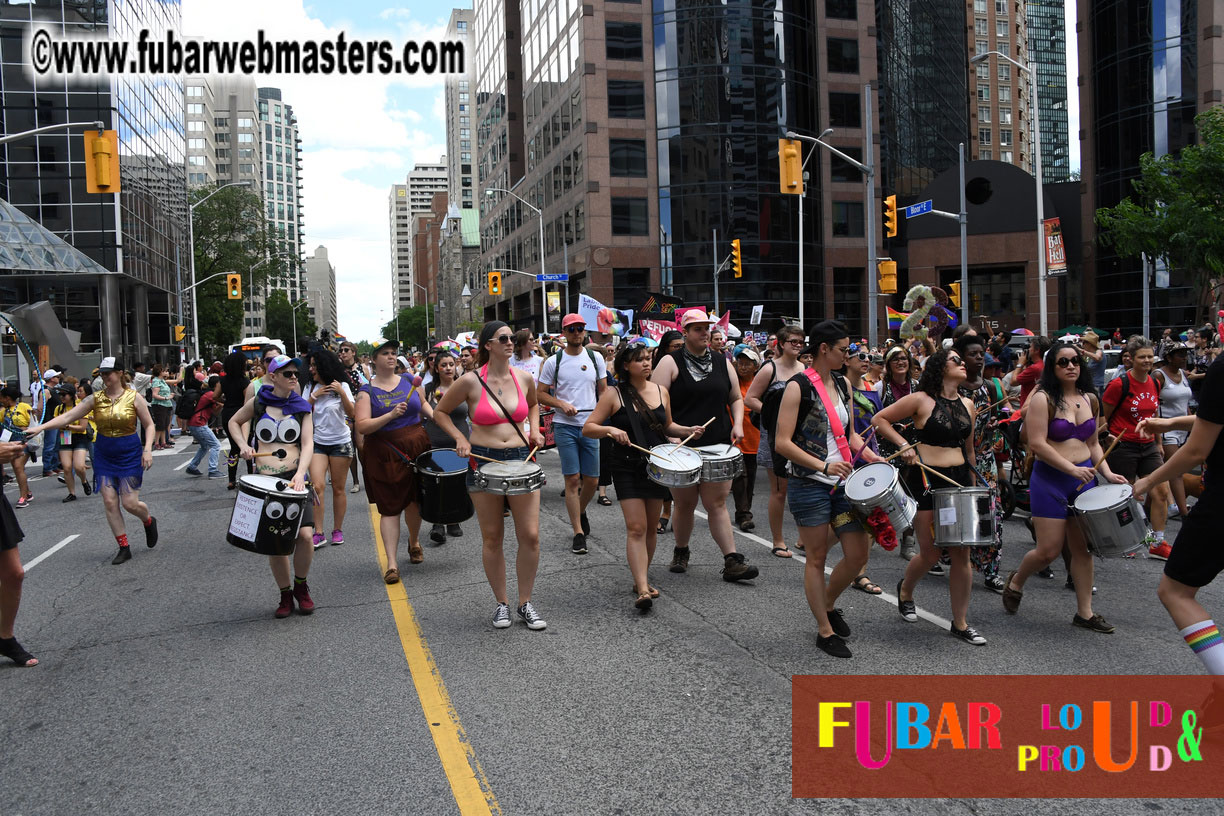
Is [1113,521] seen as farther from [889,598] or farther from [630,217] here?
[630,217]

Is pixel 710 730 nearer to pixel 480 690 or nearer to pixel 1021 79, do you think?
pixel 480 690

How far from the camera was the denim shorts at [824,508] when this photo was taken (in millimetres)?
5395

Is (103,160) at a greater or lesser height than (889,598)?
greater

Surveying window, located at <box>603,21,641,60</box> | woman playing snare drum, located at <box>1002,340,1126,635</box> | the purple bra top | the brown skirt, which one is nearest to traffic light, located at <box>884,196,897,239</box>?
woman playing snare drum, located at <box>1002,340,1126,635</box>

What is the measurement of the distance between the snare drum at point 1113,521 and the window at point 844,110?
5177 cm

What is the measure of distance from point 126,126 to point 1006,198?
158 ft

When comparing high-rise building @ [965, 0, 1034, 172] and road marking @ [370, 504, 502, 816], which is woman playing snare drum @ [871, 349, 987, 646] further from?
high-rise building @ [965, 0, 1034, 172]

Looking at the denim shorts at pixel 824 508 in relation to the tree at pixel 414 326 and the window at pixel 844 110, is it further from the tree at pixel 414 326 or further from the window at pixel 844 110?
the tree at pixel 414 326

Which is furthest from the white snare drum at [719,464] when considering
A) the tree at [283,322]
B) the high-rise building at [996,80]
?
the tree at [283,322]

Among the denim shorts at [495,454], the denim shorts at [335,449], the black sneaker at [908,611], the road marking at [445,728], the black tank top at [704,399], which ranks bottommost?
the road marking at [445,728]

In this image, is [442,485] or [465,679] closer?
[465,679]

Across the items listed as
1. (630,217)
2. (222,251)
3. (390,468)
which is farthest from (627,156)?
(390,468)

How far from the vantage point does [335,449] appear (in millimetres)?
9125

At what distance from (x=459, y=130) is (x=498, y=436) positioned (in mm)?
176519
